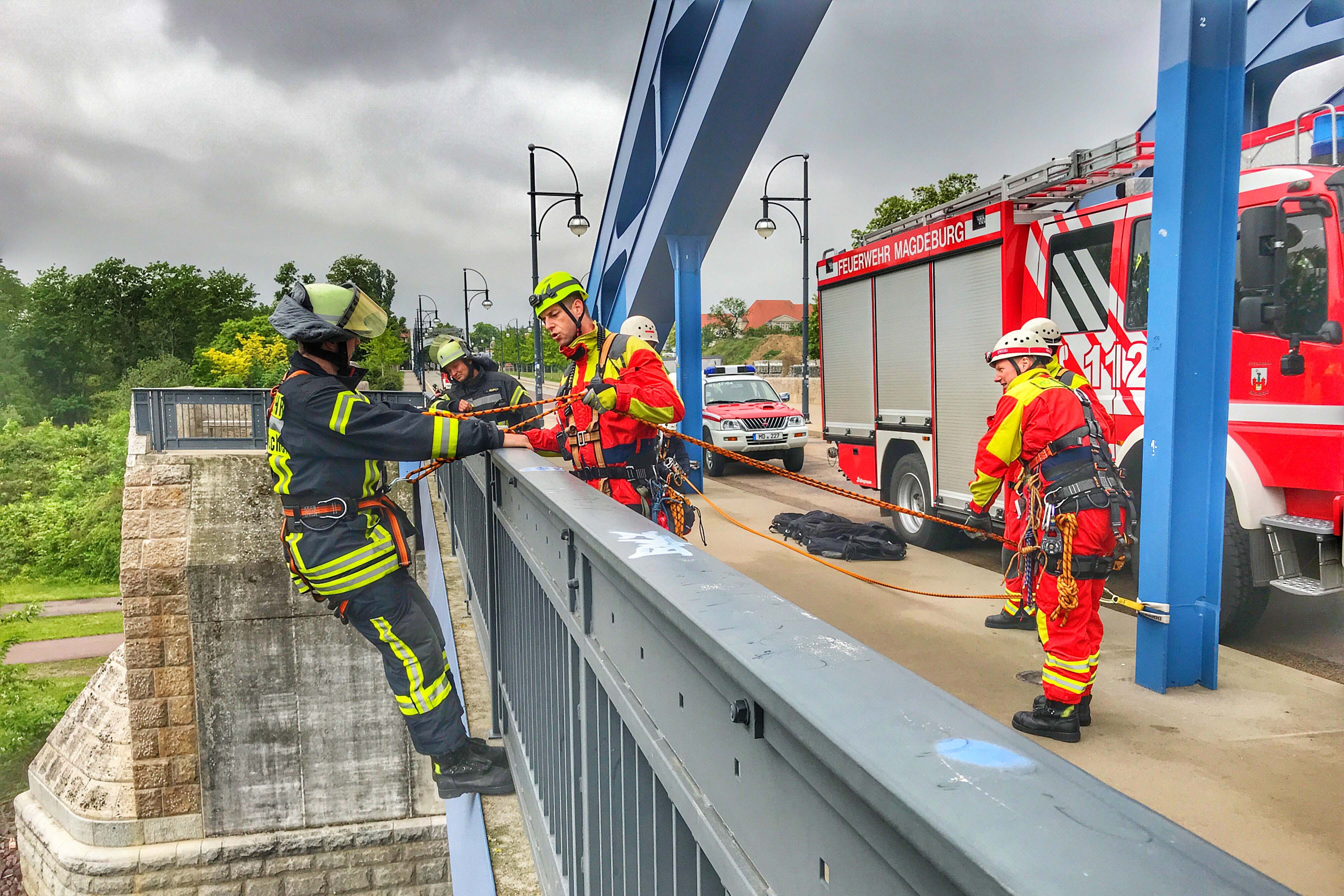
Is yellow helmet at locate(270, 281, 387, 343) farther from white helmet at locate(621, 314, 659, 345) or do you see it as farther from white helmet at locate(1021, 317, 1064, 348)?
white helmet at locate(1021, 317, 1064, 348)

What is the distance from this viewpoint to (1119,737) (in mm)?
4375

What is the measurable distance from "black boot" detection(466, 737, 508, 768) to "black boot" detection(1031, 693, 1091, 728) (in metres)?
2.75

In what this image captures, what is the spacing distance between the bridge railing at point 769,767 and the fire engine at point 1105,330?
4347 millimetres

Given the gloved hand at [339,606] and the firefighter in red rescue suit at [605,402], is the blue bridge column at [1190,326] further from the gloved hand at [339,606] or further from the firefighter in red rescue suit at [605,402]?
the gloved hand at [339,606]

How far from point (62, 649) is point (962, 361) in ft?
111

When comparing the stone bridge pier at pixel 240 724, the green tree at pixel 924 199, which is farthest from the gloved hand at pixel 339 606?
the green tree at pixel 924 199

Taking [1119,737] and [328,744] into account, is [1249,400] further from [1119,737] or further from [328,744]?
[328,744]

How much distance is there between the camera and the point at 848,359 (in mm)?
10422

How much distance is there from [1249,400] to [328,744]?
9.81m

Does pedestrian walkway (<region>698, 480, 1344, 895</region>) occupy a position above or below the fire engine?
below

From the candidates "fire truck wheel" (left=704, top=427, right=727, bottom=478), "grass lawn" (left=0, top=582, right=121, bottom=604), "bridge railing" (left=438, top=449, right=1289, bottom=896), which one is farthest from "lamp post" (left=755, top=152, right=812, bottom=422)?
"grass lawn" (left=0, top=582, right=121, bottom=604)

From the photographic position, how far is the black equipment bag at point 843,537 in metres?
8.82

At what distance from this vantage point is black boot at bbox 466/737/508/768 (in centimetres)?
392

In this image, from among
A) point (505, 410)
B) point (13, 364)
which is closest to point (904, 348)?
point (505, 410)
